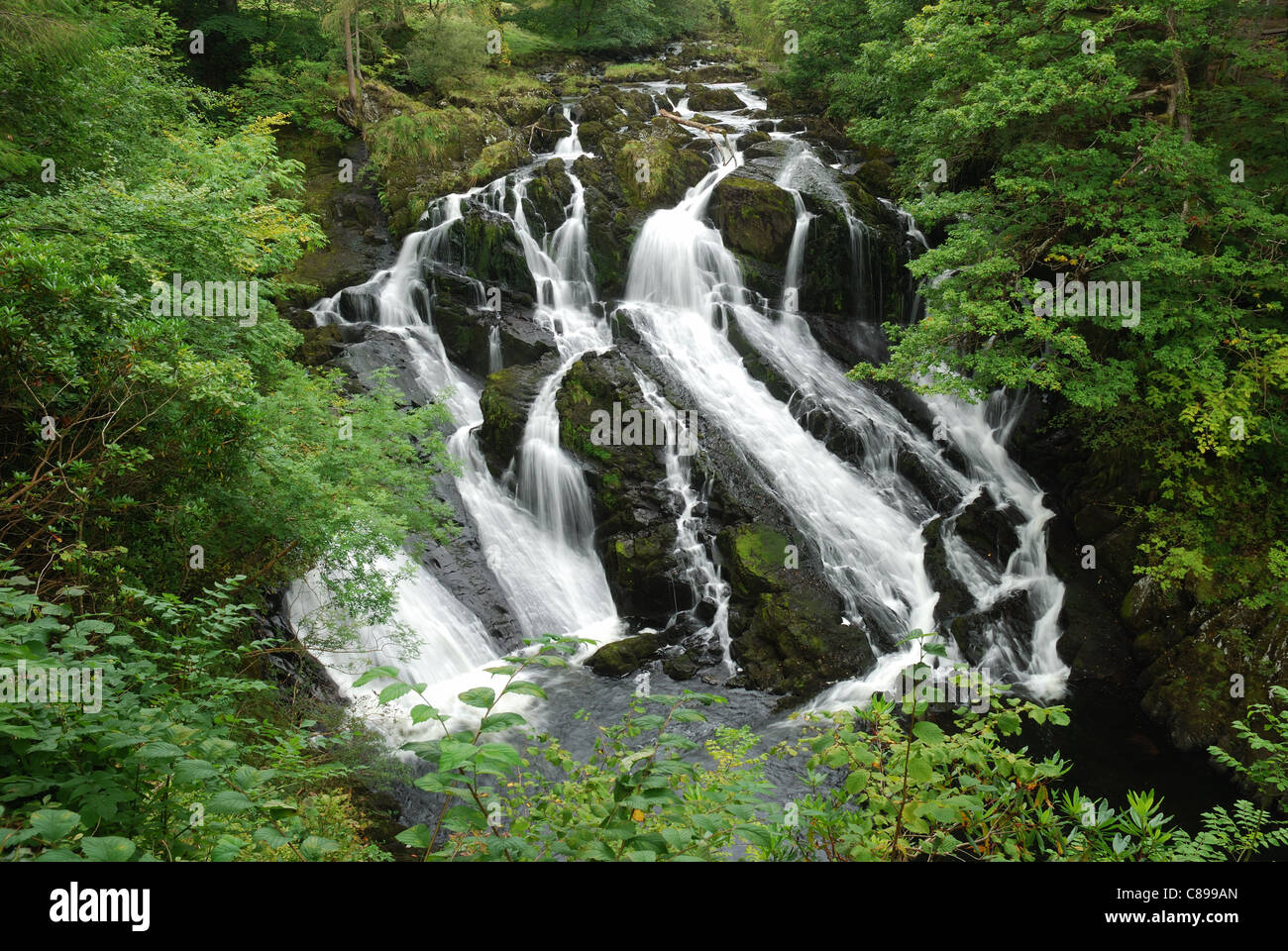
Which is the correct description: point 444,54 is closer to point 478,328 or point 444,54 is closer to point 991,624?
point 478,328

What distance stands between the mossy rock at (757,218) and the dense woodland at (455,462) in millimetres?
3071

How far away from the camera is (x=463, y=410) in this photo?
46.7 feet

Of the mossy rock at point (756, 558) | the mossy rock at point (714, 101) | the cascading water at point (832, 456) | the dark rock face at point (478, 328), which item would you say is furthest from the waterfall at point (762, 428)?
the mossy rock at point (714, 101)

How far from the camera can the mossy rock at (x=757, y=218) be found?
1672 centimetres

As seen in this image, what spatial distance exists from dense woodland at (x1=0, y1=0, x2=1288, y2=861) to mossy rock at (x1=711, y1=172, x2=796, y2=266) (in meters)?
3.07

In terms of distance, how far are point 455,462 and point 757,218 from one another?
10274mm

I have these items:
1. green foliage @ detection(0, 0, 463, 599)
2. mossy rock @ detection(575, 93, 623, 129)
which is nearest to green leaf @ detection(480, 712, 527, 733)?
green foliage @ detection(0, 0, 463, 599)

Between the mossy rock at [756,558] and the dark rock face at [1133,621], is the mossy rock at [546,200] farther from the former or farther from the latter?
the dark rock face at [1133,621]

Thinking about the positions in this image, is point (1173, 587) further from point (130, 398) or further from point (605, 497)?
point (130, 398)

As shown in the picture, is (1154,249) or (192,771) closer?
(192,771)

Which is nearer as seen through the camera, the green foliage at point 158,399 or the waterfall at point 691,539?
the green foliage at point 158,399

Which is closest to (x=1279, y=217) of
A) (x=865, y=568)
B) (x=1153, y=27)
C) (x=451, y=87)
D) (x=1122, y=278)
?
(x=1122, y=278)

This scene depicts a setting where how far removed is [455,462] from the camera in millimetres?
10656

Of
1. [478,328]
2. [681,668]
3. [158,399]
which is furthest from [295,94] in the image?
[681,668]
